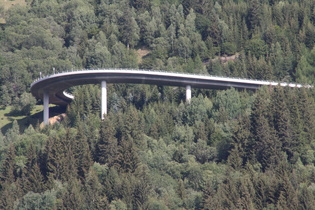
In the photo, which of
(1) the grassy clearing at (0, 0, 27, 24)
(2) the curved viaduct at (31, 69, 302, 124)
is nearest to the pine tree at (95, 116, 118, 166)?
(2) the curved viaduct at (31, 69, 302, 124)

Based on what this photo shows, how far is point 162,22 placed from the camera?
162 metres

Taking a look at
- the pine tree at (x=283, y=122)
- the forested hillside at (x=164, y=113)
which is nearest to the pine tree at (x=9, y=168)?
the forested hillside at (x=164, y=113)

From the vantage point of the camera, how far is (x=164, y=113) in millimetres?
118625

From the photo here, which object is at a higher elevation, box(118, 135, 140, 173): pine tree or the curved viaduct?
the curved viaduct

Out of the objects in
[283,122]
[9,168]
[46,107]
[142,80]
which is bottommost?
[46,107]

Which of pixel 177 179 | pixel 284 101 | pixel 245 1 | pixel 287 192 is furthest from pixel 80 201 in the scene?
pixel 245 1

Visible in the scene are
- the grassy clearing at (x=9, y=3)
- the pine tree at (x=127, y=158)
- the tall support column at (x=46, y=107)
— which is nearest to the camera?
the pine tree at (x=127, y=158)

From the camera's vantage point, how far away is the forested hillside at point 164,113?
306ft

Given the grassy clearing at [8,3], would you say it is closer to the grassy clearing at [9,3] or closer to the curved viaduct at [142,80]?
the grassy clearing at [9,3]

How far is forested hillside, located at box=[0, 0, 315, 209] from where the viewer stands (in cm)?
9312

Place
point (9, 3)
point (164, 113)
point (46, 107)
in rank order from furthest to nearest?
point (9, 3) < point (46, 107) < point (164, 113)

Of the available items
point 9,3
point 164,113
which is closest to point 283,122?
point 164,113

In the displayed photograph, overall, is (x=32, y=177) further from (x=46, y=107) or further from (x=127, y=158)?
(x=46, y=107)

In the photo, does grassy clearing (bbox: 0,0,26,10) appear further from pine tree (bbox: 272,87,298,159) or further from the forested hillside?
pine tree (bbox: 272,87,298,159)
